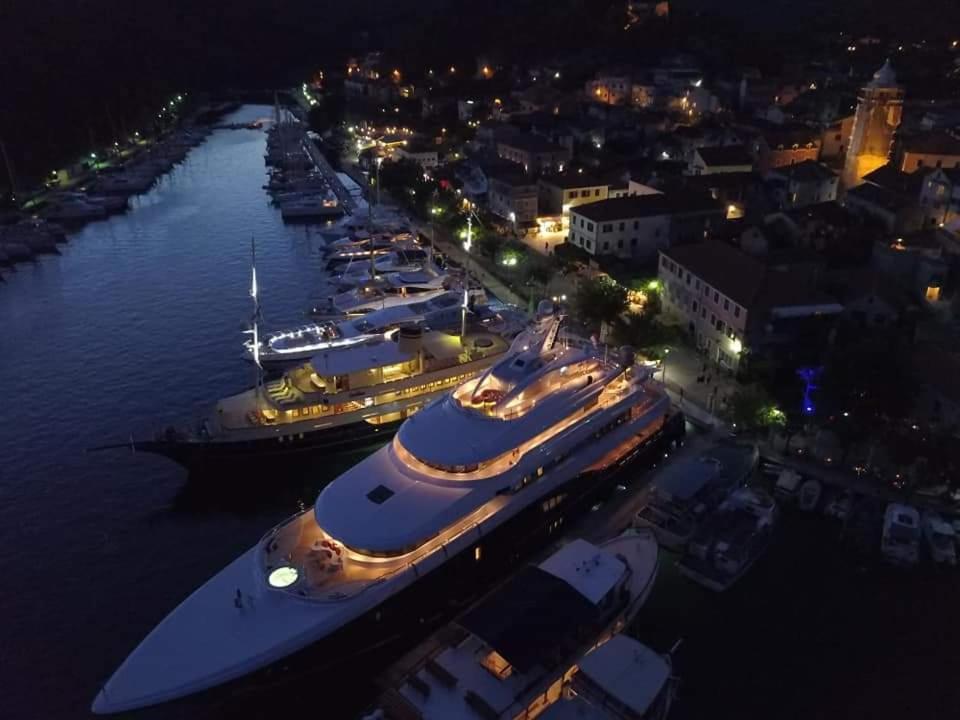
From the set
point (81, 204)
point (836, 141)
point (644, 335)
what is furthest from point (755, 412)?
point (81, 204)

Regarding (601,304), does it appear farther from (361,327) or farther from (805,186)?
(805,186)

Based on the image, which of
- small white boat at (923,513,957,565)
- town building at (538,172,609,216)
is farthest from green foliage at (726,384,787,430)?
town building at (538,172,609,216)

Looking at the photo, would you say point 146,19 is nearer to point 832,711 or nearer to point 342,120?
point 342,120

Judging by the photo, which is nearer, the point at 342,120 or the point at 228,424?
the point at 228,424

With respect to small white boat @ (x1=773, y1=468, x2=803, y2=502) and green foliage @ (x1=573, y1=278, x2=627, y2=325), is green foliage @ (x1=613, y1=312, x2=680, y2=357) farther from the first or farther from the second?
small white boat @ (x1=773, y1=468, x2=803, y2=502)

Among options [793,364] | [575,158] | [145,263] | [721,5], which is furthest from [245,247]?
[721,5]

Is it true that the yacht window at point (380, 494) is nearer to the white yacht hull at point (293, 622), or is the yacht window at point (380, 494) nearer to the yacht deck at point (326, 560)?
the yacht deck at point (326, 560)

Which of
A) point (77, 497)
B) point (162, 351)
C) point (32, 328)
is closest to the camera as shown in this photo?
point (77, 497)
